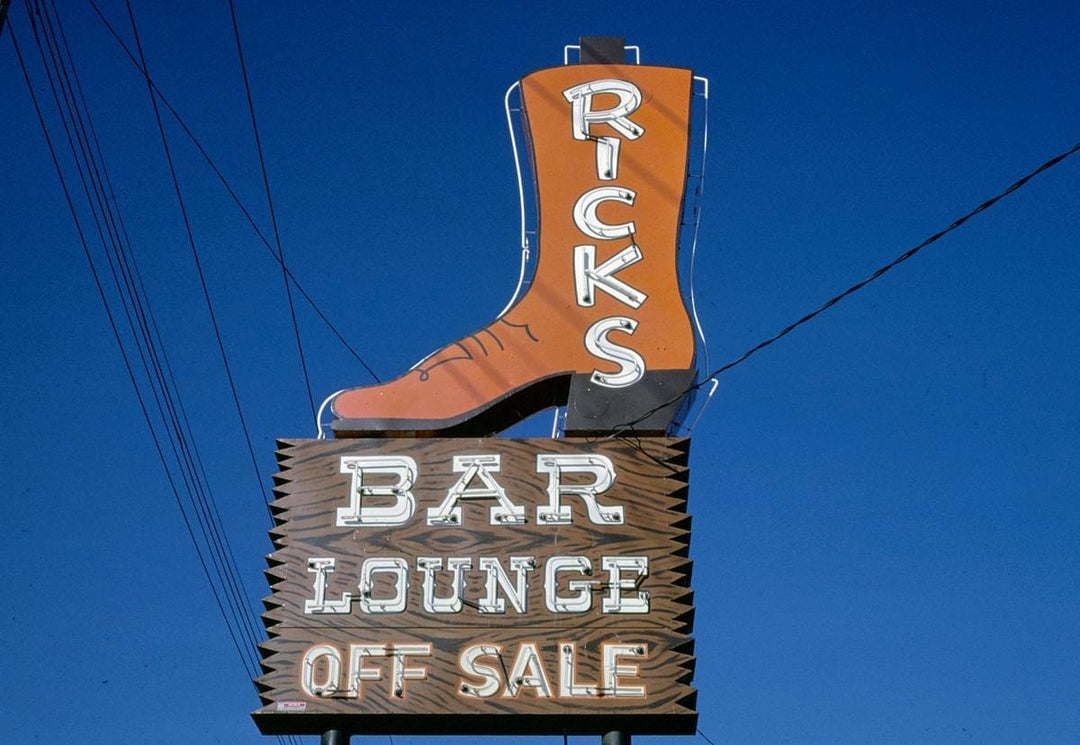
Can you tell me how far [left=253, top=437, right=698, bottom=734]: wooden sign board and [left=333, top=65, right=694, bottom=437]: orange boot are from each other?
387mm

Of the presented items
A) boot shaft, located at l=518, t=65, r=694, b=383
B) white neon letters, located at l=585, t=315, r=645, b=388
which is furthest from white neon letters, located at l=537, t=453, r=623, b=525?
boot shaft, located at l=518, t=65, r=694, b=383

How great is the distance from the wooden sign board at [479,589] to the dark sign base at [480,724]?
18 mm

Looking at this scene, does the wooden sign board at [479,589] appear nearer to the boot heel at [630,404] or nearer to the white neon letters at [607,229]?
the boot heel at [630,404]

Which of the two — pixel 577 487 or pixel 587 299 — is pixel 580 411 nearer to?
pixel 577 487

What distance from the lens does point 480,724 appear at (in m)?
12.9

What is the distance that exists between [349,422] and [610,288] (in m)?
2.69

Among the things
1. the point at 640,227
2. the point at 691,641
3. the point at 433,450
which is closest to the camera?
the point at 691,641

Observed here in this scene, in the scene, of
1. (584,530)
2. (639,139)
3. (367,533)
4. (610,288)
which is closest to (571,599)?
(584,530)

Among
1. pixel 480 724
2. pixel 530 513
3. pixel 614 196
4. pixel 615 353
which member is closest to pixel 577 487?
pixel 530 513

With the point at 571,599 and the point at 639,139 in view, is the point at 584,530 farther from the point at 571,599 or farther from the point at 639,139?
the point at 639,139

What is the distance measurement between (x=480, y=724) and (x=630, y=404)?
3.08 m

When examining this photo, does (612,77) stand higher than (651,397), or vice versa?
(612,77)

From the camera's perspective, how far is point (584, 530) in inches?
533

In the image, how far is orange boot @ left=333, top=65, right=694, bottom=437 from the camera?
1420cm
